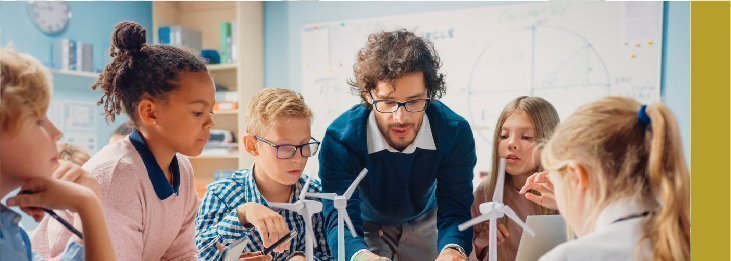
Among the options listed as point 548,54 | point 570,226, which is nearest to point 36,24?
point 548,54

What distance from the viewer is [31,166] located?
85 centimetres

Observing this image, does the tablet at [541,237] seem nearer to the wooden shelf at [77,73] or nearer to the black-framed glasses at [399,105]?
the black-framed glasses at [399,105]

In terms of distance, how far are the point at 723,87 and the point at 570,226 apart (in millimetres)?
299

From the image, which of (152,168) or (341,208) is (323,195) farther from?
Result: (152,168)

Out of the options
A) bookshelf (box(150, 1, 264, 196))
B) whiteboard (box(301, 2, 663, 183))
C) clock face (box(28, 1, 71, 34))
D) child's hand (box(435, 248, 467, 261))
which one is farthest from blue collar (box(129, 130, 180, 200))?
clock face (box(28, 1, 71, 34))

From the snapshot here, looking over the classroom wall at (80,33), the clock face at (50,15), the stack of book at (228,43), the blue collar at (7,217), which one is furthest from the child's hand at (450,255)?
the clock face at (50,15)

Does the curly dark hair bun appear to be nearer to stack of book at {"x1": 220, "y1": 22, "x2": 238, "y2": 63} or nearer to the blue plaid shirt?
the blue plaid shirt

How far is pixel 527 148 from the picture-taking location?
4.02ft

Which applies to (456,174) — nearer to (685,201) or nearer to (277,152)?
(277,152)

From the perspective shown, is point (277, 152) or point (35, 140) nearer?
point (35, 140)

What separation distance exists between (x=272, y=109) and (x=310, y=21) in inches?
68.5

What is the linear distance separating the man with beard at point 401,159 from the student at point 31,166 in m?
0.48

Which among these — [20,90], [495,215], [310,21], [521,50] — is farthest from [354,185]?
[521,50]

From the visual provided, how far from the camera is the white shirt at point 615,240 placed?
838mm
